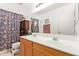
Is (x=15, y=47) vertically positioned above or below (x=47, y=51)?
below

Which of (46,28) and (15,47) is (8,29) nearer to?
(15,47)

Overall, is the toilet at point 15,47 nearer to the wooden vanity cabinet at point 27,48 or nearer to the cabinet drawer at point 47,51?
the wooden vanity cabinet at point 27,48

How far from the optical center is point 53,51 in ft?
3.25

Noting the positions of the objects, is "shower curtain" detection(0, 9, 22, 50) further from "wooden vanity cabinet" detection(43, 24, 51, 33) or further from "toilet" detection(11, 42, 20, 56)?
"wooden vanity cabinet" detection(43, 24, 51, 33)

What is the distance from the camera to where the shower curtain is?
2316mm

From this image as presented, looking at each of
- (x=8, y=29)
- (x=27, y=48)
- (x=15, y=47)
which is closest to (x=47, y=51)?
(x=27, y=48)

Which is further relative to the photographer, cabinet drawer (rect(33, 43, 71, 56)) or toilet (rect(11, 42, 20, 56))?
toilet (rect(11, 42, 20, 56))

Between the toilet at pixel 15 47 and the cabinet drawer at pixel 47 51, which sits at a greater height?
the cabinet drawer at pixel 47 51

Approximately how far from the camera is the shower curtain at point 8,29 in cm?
232

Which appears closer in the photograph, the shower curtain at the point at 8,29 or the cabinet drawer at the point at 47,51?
the cabinet drawer at the point at 47,51

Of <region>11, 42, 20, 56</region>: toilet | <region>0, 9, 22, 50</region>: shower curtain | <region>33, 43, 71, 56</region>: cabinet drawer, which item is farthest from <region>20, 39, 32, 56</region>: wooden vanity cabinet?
<region>0, 9, 22, 50</region>: shower curtain

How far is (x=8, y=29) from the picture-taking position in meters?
2.48

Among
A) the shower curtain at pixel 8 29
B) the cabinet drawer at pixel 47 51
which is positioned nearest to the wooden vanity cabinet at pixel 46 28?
the cabinet drawer at pixel 47 51

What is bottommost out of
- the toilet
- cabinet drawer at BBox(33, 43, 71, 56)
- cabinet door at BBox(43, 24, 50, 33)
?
the toilet
